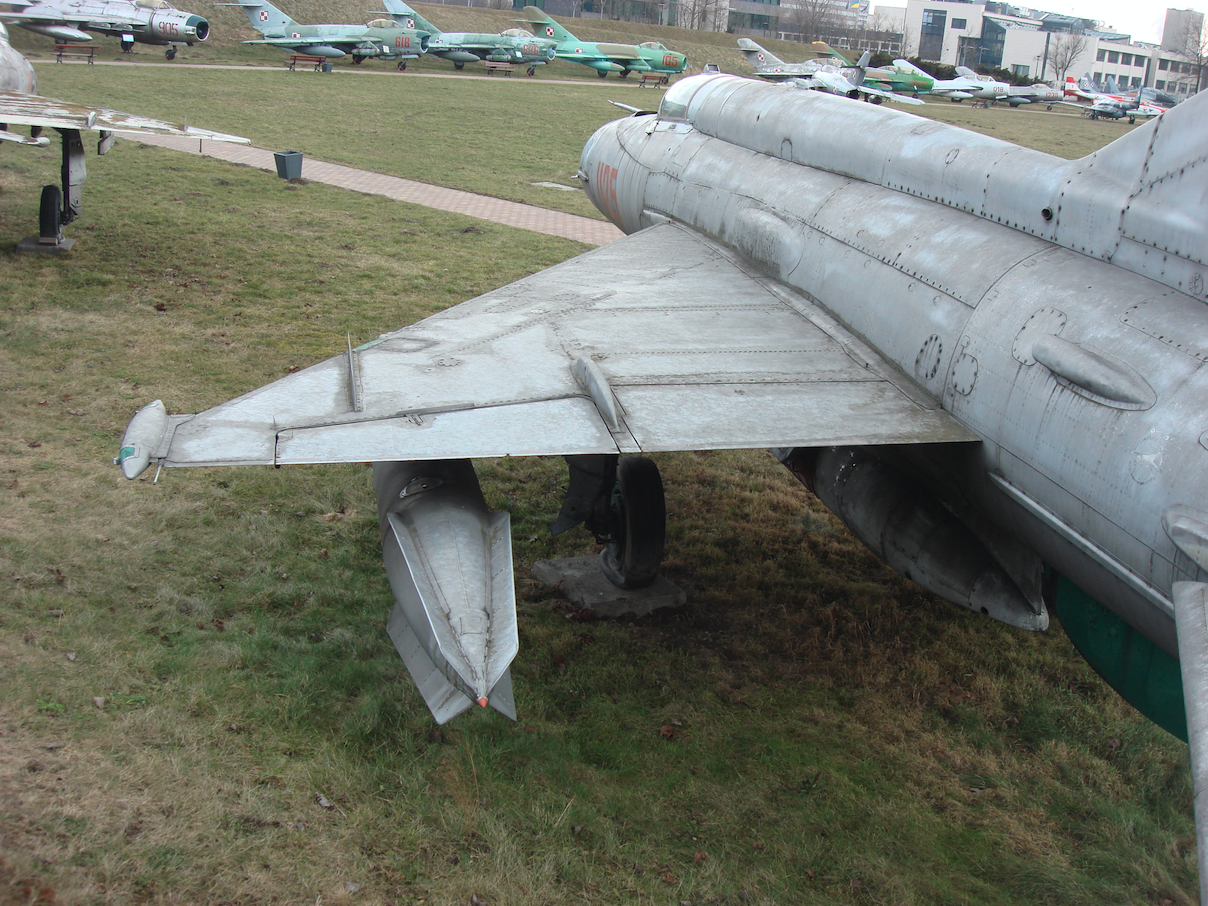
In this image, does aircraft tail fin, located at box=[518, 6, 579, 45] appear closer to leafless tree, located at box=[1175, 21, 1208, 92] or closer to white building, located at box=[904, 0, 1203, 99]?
leafless tree, located at box=[1175, 21, 1208, 92]

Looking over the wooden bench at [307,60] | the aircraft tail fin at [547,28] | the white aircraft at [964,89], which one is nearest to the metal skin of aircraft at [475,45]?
the aircraft tail fin at [547,28]

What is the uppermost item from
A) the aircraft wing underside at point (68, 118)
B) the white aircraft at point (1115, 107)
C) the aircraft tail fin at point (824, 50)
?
the aircraft tail fin at point (824, 50)

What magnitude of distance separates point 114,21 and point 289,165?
73.7 feet

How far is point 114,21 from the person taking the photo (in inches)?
1330

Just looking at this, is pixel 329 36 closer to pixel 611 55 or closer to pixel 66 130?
pixel 611 55

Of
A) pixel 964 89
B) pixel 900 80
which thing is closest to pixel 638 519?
pixel 900 80

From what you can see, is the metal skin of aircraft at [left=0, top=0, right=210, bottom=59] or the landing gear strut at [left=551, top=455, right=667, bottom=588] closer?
the landing gear strut at [left=551, top=455, right=667, bottom=588]

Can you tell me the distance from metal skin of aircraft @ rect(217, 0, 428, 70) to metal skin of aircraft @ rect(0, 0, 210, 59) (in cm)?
509

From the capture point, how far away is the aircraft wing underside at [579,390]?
4.13 metres

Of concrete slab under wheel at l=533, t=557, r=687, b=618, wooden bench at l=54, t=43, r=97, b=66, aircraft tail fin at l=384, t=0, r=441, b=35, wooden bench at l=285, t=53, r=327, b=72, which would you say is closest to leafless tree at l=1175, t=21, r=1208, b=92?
aircraft tail fin at l=384, t=0, r=441, b=35

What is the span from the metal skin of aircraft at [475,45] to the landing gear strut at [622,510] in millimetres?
44241

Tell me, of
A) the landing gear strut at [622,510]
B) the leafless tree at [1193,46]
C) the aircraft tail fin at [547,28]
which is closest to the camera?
the landing gear strut at [622,510]

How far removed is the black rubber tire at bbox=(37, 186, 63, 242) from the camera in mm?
12281

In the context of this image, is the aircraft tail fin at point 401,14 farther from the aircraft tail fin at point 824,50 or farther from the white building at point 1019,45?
the white building at point 1019,45
